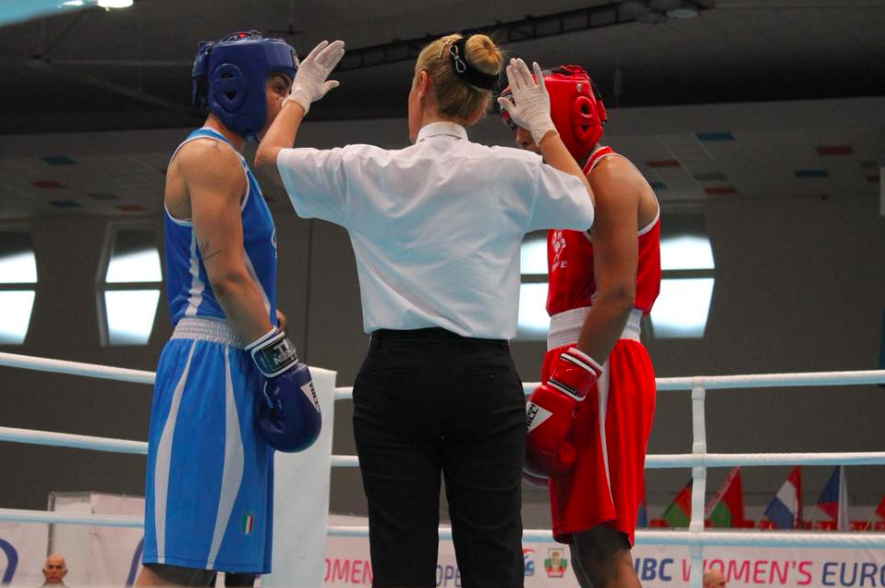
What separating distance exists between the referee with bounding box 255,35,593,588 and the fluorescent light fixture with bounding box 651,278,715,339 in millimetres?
12817

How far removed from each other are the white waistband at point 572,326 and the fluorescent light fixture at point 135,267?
14564mm

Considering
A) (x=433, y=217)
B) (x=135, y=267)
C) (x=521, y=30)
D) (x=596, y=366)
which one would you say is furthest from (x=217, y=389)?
(x=135, y=267)

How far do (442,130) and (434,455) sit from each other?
0.64m

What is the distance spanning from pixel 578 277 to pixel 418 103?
2.38ft

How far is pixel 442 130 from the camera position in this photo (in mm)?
2373

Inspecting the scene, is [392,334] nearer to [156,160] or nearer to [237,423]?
[237,423]

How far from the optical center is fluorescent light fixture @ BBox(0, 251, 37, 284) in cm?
1748

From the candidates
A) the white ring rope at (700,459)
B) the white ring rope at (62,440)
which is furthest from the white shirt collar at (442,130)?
the white ring rope at (62,440)

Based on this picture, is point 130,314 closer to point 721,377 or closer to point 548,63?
point 548,63

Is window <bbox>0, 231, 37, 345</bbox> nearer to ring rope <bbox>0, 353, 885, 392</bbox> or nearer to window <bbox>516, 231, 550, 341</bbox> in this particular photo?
window <bbox>516, 231, 550, 341</bbox>

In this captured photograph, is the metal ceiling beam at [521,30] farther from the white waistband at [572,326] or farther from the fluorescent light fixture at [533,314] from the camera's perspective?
the white waistband at [572,326]

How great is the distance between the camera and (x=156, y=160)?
1398 cm

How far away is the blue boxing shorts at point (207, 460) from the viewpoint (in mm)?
2590

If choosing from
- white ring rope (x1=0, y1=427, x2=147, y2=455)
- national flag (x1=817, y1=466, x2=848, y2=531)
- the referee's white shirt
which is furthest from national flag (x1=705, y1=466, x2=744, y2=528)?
the referee's white shirt
